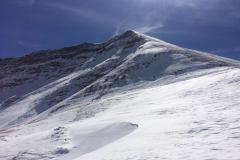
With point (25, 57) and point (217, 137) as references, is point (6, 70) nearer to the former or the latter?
point (25, 57)

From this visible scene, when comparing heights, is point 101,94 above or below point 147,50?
below

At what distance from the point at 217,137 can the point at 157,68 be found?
1823 inches

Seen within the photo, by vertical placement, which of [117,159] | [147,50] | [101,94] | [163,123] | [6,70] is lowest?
[117,159]

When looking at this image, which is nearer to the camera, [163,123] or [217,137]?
[217,137]

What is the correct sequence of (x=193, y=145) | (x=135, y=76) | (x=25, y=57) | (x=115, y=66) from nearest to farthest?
(x=193, y=145), (x=135, y=76), (x=115, y=66), (x=25, y=57)

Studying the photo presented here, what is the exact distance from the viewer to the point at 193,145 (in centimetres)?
1380

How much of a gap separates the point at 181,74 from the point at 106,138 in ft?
107

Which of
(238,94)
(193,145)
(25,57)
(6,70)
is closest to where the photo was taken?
(193,145)

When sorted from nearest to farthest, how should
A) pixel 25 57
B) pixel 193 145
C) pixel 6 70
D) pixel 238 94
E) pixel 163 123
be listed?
pixel 193 145 < pixel 163 123 < pixel 238 94 < pixel 6 70 < pixel 25 57

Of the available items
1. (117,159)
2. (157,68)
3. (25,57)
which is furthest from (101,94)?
(25,57)

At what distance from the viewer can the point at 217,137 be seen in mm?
14164

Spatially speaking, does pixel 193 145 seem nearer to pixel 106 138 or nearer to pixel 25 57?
pixel 106 138

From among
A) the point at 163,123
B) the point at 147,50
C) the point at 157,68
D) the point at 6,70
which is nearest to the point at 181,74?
the point at 157,68

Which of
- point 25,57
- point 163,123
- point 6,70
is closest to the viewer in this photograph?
point 163,123
